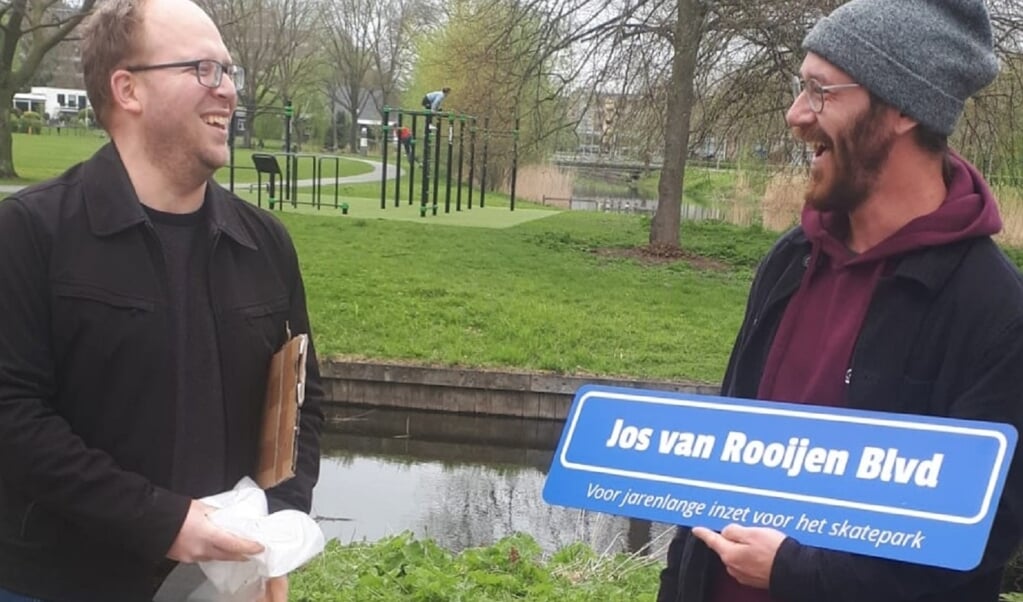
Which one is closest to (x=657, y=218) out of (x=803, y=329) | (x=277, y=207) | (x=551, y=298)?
(x=551, y=298)

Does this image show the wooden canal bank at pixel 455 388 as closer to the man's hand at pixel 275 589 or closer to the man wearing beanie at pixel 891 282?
the man's hand at pixel 275 589

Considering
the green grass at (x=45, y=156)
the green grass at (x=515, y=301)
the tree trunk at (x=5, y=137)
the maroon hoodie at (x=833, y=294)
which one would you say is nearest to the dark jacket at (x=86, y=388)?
the maroon hoodie at (x=833, y=294)

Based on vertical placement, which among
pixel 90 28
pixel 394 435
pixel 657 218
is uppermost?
pixel 90 28

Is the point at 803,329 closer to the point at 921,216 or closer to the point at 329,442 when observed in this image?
the point at 921,216

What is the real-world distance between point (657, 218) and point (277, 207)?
25.8 feet

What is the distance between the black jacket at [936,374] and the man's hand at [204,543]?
3.10 ft

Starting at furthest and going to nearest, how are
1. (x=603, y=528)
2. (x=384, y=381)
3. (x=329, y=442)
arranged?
1. (x=384, y=381)
2. (x=329, y=442)
3. (x=603, y=528)

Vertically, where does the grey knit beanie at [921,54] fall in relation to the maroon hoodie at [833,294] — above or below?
above

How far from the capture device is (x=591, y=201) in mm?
32344

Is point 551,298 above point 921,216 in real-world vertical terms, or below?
below

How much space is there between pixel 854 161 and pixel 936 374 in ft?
1.27

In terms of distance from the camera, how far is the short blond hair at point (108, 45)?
199cm

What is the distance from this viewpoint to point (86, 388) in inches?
73.8

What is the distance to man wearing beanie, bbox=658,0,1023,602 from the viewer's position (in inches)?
64.1
